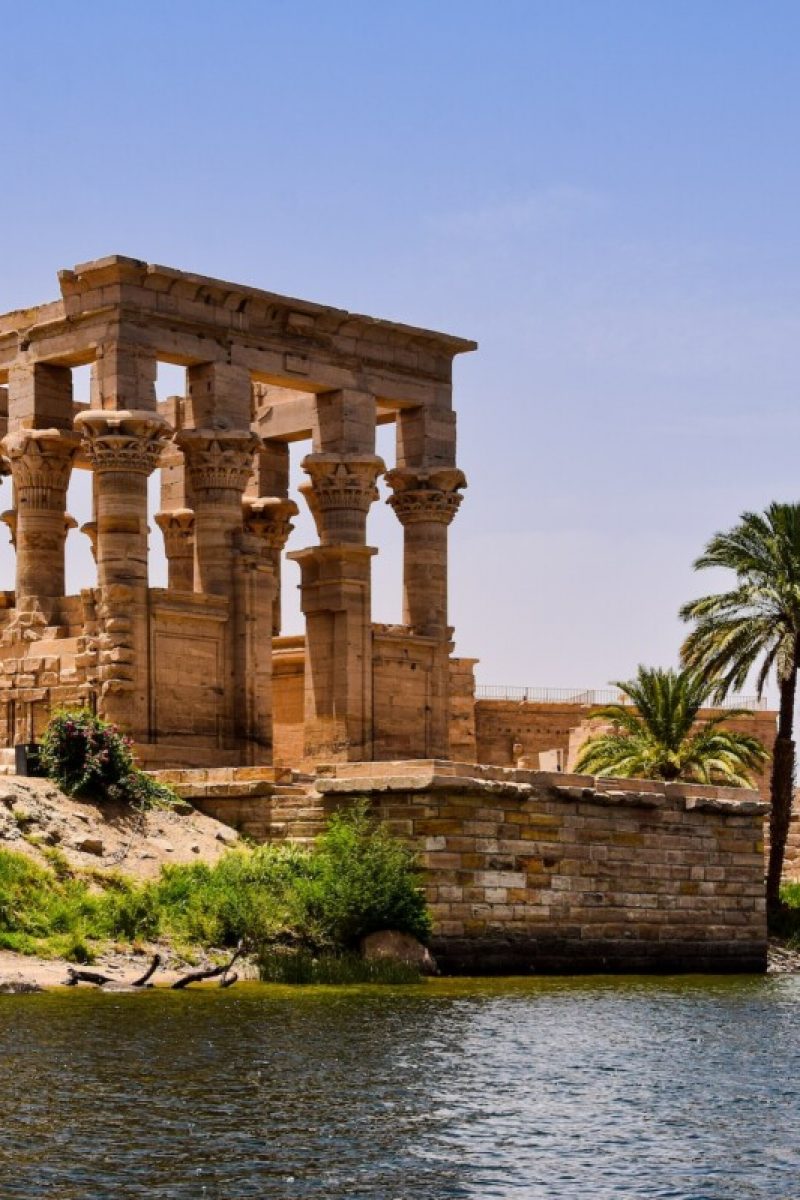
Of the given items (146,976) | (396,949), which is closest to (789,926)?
(396,949)

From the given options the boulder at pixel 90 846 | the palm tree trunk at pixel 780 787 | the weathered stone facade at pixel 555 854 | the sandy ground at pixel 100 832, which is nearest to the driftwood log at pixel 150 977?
the sandy ground at pixel 100 832

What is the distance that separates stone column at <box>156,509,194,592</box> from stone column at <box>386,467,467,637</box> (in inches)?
159

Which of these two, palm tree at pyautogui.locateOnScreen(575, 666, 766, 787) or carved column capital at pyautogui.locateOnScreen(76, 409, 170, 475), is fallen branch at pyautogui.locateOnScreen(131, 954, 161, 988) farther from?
palm tree at pyautogui.locateOnScreen(575, 666, 766, 787)

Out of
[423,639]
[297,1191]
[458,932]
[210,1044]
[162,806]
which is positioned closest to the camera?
[297,1191]

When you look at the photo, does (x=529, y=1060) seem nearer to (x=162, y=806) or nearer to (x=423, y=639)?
(x=162, y=806)

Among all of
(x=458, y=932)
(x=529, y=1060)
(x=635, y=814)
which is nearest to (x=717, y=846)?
(x=635, y=814)

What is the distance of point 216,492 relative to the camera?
40844 mm

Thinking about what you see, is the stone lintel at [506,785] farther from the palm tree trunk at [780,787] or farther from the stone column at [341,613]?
the stone column at [341,613]

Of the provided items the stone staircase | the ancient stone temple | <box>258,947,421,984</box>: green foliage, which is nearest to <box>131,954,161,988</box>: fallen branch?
<box>258,947,421,984</box>: green foliage

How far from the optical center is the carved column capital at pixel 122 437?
3853 cm

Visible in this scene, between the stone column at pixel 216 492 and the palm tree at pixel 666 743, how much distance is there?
944cm

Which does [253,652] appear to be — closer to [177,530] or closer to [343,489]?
[343,489]

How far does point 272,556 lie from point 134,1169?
29.2m

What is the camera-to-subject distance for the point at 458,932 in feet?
110
